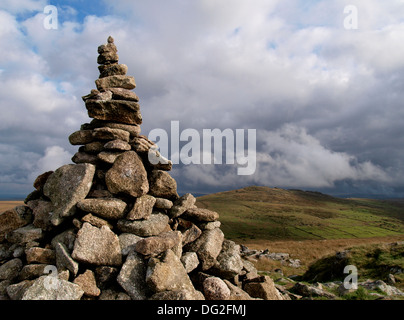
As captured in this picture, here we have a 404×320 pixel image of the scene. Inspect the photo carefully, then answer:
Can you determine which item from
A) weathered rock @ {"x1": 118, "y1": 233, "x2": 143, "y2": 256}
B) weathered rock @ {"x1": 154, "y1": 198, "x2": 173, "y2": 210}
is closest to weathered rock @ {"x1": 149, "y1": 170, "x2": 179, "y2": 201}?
weathered rock @ {"x1": 154, "y1": 198, "x2": 173, "y2": 210}

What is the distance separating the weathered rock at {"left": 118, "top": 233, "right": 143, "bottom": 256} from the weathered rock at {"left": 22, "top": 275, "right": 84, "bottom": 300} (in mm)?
2458

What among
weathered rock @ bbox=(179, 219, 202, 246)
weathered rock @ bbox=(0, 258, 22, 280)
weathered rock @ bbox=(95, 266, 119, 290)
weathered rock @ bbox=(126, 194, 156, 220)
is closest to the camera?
weathered rock @ bbox=(95, 266, 119, 290)

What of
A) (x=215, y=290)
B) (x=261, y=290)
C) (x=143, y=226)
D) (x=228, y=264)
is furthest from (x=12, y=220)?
(x=261, y=290)

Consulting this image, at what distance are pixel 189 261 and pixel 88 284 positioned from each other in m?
4.56

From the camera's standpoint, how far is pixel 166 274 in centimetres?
1035

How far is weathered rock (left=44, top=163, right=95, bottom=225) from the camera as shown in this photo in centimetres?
1285

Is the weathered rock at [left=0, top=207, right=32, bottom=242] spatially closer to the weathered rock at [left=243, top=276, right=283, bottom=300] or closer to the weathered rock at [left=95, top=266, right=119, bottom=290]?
the weathered rock at [left=95, top=266, right=119, bottom=290]

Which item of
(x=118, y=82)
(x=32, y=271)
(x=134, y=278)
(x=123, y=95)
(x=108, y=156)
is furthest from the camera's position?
(x=118, y=82)

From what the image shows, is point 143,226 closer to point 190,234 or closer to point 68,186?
point 190,234

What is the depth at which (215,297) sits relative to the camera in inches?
432

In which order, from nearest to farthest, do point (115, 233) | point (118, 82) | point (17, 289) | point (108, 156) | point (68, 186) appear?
1. point (17, 289)
2. point (115, 233)
3. point (68, 186)
4. point (108, 156)
5. point (118, 82)

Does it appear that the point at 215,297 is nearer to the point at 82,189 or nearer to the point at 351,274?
the point at 82,189
